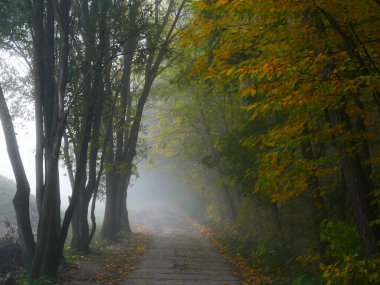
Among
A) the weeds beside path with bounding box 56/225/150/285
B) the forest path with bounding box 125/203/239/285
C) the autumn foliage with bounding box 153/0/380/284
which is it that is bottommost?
the forest path with bounding box 125/203/239/285

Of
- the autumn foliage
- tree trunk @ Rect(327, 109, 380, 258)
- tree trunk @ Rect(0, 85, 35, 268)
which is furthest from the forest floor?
tree trunk @ Rect(327, 109, 380, 258)

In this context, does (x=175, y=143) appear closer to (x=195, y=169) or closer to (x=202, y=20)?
(x=195, y=169)

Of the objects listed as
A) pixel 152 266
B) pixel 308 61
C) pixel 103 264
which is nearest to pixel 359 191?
pixel 308 61

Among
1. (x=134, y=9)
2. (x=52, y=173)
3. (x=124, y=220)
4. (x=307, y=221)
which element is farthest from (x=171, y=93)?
(x=52, y=173)

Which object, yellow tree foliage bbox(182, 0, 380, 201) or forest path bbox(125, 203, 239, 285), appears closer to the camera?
yellow tree foliage bbox(182, 0, 380, 201)

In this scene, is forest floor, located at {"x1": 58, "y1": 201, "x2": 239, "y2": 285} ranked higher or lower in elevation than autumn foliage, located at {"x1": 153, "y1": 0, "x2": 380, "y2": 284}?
lower

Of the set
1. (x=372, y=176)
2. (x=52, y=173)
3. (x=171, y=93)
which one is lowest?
(x=372, y=176)

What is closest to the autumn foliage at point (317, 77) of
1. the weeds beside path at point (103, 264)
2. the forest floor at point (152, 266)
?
the forest floor at point (152, 266)

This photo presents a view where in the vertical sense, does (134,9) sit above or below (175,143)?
above

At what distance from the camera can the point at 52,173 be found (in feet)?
30.5

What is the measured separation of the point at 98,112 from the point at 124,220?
11690 mm

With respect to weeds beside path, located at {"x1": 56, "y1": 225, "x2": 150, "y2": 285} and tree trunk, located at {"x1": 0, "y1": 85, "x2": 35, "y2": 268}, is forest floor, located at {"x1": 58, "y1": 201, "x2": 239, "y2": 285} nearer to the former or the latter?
weeds beside path, located at {"x1": 56, "y1": 225, "x2": 150, "y2": 285}

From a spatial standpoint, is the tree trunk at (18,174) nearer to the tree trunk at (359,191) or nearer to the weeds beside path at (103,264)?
the weeds beside path at (103,264)

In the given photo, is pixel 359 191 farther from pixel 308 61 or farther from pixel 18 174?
pixel 18 174
